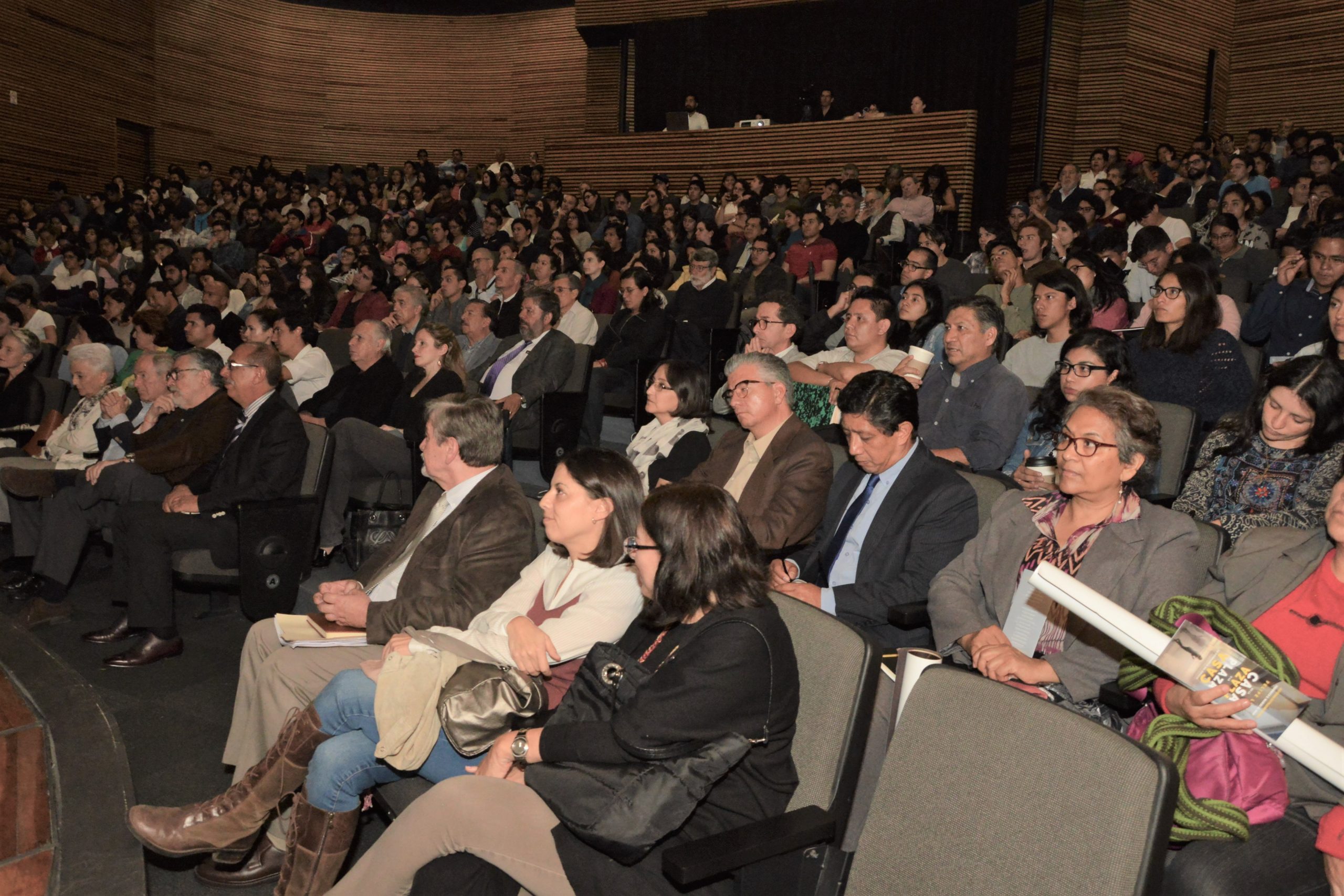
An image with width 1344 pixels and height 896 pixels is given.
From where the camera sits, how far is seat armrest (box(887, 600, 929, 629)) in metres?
2.27

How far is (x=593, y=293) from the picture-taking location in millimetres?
7434

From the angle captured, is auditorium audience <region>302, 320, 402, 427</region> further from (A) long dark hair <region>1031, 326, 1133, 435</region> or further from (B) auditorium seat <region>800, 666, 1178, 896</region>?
(B) auditorium seat <region>800, 666, 1178, 896</region>

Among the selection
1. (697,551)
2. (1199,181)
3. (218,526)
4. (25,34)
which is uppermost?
(25,34)

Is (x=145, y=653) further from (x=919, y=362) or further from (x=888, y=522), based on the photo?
(x=919, y=362)

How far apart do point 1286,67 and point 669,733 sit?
12615 millimetres

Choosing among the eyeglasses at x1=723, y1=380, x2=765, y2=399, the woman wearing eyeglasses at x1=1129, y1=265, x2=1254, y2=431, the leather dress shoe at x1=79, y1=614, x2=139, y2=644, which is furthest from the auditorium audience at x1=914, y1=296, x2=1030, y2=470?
the leather dress shoe at x1=79, y1=614, x2=139, y2=644

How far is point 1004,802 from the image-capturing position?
131 centimetres

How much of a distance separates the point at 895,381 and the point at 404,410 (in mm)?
2703

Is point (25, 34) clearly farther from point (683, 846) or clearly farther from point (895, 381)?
point (683, 846)

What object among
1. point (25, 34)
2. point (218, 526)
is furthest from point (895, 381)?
point (25, 34)

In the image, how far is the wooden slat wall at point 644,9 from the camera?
1236 cm

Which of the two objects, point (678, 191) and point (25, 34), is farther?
point (25, 34)

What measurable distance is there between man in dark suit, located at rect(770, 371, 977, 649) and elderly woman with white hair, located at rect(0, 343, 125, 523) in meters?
3.04

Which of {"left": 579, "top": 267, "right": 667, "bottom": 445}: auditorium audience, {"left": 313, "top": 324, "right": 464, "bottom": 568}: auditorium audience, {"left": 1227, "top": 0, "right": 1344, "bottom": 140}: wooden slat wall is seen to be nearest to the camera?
{"left": 313, "top": 324, "right": 464, "bottom": 568}: auditorium audience
